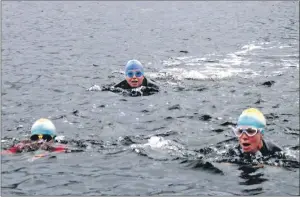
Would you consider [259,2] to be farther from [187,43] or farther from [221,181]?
[221,181]

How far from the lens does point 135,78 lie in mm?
18547

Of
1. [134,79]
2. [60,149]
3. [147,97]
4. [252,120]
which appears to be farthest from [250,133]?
[134,79]

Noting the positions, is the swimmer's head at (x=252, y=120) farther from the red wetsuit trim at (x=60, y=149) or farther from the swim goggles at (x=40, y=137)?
the swim goggles at (x=40, y=137)

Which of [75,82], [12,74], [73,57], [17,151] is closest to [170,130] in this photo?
[17,151]

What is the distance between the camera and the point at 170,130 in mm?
14078

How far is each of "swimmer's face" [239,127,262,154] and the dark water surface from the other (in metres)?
0.75

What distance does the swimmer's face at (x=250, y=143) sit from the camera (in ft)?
38.5

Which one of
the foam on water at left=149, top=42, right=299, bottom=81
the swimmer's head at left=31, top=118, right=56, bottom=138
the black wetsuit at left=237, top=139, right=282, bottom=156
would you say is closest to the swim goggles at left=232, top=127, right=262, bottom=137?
the black wetsuit at left=237, top=139, right=282, bottom=156

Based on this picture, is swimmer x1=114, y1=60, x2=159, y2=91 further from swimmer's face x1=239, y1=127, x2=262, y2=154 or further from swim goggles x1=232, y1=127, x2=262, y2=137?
swimmer's face x1=239, y1=127, x2=262, y2=154

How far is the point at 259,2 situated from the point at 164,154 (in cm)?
4053

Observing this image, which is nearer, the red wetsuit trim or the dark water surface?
the dark water surface

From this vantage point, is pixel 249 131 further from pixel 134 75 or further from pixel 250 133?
pixel 134 75

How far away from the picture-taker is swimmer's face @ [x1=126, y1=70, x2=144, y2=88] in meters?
18.6

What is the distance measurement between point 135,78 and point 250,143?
7.48m
